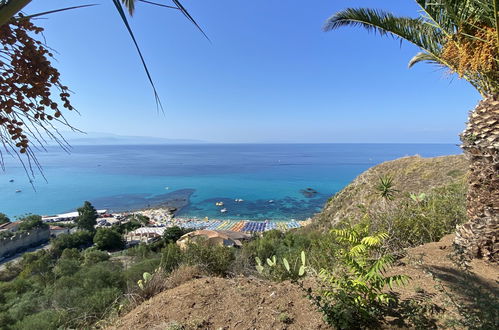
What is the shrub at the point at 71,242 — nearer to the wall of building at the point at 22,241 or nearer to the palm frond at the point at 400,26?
the wall of building at the point at 22,241

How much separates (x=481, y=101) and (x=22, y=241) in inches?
1567

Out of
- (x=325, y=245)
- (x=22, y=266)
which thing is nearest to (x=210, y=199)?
(x=22, y=266)

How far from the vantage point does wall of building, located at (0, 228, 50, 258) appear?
2666 cm

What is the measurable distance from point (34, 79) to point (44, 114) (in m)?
0.18

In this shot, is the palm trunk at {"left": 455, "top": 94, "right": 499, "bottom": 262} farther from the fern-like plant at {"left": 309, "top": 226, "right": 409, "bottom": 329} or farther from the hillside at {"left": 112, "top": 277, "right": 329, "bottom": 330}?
the hillside at {"left": 112, "top": 277, "right": 329, "bottom": 330}

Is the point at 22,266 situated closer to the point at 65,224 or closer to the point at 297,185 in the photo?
the point at 65,224

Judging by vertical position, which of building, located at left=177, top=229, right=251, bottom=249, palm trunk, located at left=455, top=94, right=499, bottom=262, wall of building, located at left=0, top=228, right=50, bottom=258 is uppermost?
palm trunk, located at left=455, top=94, right=499, bottom=262

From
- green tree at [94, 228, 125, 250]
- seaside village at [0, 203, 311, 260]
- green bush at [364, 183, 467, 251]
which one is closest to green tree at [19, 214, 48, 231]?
seaside village at [0, 203, 311, 260]

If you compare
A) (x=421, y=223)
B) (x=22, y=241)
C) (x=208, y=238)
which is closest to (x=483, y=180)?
(x=421, y=223)

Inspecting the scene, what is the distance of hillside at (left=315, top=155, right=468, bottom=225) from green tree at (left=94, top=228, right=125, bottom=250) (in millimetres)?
21519

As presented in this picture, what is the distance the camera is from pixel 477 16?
3.34 meters

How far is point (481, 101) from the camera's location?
3.63 m

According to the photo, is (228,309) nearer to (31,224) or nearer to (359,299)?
(359,299)

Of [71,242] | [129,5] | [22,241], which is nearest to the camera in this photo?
[129,5]
